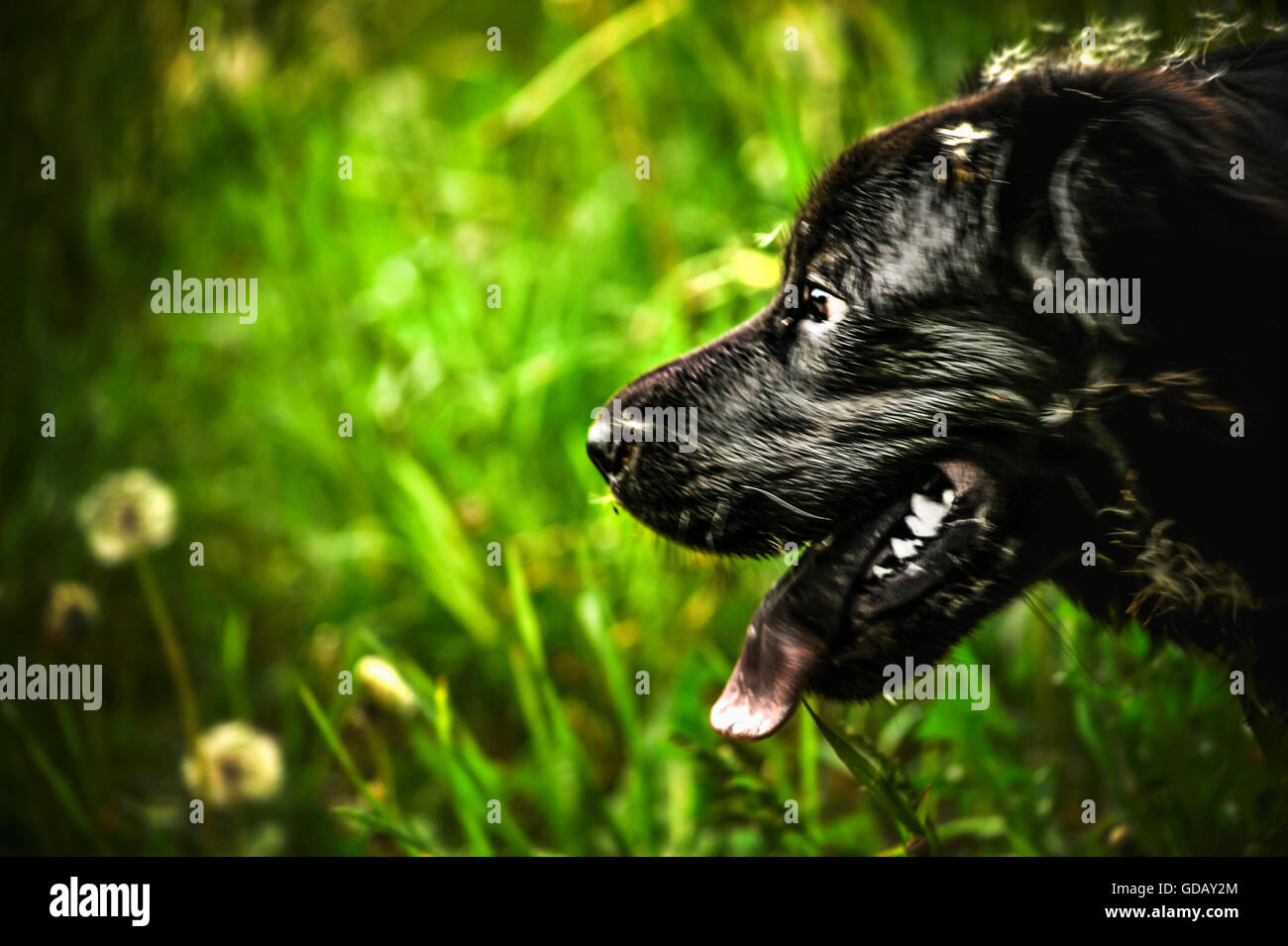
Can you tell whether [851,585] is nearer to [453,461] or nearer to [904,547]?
[904,547]

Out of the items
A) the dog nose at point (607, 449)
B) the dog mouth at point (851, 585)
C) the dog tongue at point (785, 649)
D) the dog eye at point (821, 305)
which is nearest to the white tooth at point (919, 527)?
the dog mouth at point (851, 585)

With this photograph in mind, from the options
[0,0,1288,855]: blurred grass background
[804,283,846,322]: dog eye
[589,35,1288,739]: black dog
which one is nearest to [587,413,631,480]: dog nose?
[589,35,1288,739]: black dog

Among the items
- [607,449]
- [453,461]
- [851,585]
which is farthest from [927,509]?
[453,461]

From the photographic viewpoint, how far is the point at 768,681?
174cm

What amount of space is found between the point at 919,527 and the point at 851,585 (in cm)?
16

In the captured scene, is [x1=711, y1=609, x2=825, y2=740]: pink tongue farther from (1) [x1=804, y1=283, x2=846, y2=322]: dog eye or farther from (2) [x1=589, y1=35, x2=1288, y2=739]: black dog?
(1) [x1=804, y1=283, x2=846, y2=322]: dog eye

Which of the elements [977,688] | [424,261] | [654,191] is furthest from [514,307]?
[977,688]

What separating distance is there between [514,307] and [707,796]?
2053mm

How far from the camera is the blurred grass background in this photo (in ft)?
7.14

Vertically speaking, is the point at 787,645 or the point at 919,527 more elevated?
the point at 919,527

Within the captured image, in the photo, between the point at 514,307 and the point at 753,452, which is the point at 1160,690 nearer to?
the point at 753,452

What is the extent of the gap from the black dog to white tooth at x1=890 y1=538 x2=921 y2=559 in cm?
1

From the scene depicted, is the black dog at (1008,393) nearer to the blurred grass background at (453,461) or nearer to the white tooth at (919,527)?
the white tooth at (919,527)
